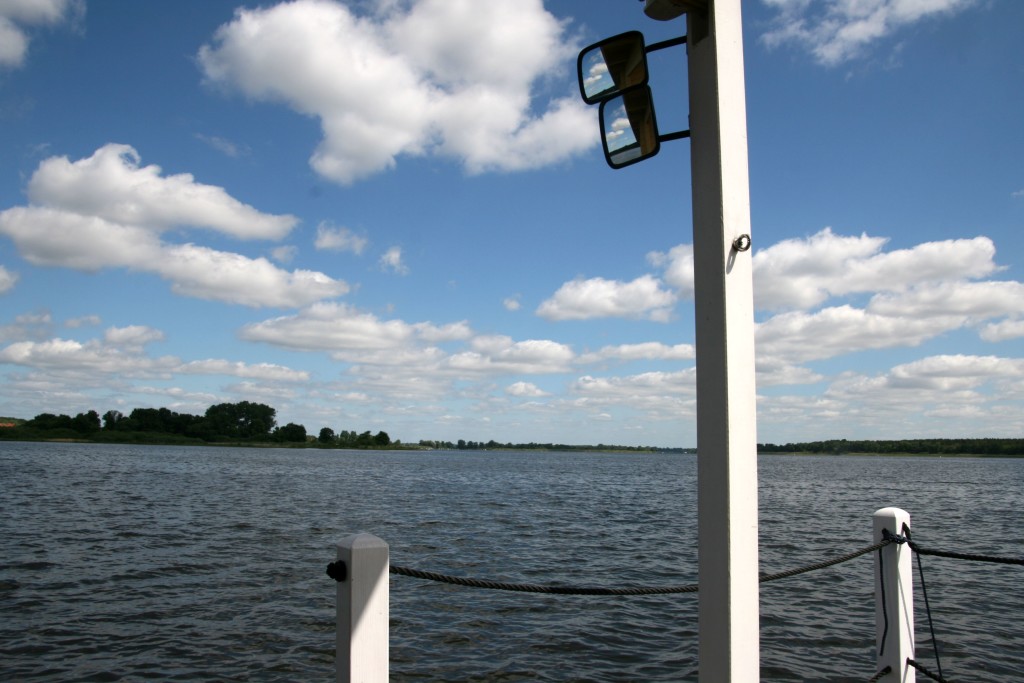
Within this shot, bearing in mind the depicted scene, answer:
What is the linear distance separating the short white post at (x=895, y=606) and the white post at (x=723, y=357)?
83.1 inches

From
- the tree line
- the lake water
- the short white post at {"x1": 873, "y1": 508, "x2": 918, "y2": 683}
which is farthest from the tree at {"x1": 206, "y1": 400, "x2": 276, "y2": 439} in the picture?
the short white post at {"x1": 873, "y1": 508, "x2": 918, "y2": 683}

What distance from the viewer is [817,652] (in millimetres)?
10375

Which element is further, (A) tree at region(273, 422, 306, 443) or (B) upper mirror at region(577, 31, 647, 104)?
(A) tree at region(273, 422, 306, 443)

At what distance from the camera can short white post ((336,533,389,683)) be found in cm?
233

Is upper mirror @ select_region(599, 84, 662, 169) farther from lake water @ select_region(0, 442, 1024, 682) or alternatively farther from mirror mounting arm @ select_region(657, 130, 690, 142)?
lake water @ select_region(0, 442, 1024, 682)

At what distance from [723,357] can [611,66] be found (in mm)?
1354

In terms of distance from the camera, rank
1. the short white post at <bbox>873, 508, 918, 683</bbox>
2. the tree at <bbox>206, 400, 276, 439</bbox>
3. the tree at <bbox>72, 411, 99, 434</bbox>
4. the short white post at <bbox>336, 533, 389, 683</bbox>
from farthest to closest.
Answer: the tree at <bbox>206, 400, 276, 439</bbox>
the tree at <bbox>72, 411, 99, 434</bbox>
the short white post at <bbox>873, 508, 918, 683</bbox>
the short white post at <bbox>336, 533, 389, 683</bbox>

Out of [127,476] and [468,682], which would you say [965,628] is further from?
[127,476]

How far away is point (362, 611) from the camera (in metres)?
2.35

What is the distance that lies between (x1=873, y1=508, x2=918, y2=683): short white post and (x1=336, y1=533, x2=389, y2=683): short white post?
310 centimetres

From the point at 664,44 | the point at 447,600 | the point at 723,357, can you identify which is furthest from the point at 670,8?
the point at 447,600

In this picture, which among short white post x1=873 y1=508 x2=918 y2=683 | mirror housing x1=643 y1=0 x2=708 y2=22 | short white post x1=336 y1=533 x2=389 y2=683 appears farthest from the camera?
short white post x1=873 y1=508 x2=918 y2=683

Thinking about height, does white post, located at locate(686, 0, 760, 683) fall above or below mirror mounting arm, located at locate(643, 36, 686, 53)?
below

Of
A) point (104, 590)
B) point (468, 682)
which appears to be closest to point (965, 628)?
point (468, 682)
